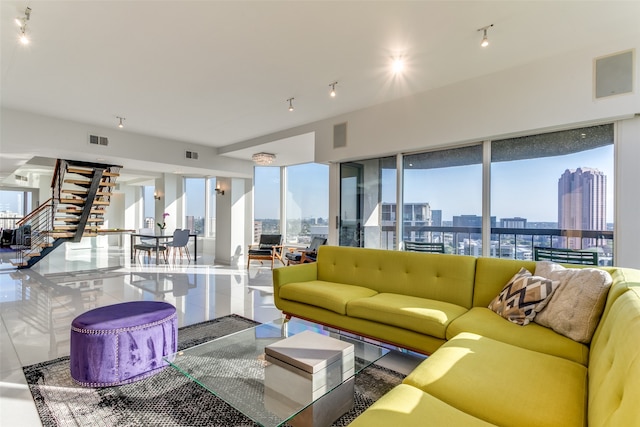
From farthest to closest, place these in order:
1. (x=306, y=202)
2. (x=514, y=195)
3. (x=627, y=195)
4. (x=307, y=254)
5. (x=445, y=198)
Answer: (x=306, y=202), (x=307, y=254), (x=445, y=198), (x=514, y=195), (x=627, y=195)

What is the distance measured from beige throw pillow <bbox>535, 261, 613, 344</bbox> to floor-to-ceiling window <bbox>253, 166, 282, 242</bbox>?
23.1 feet

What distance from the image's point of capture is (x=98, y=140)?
558cm

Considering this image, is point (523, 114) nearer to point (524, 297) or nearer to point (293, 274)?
point (524, 297)

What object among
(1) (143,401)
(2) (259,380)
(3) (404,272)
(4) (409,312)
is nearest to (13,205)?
(1) (143,401)

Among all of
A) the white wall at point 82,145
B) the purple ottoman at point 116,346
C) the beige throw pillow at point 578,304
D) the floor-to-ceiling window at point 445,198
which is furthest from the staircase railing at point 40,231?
the beige throw pillow at point 578,304

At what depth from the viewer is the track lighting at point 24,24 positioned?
2.48 meters

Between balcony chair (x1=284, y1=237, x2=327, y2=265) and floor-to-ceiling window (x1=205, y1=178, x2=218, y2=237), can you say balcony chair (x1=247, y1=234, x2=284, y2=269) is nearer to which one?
balcony chair (x1=284, y1=237, x2=327, y2=265)

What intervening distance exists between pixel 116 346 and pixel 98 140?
15.5 ft

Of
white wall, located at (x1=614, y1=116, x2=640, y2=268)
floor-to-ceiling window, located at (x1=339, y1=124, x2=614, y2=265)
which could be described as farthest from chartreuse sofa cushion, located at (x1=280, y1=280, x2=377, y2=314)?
white wall, located at (x1=614, y1=116, x2=640, y2=268)

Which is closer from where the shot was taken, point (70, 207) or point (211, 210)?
point (70, 207)

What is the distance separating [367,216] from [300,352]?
3192mm

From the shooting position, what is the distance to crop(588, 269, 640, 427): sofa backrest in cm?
79

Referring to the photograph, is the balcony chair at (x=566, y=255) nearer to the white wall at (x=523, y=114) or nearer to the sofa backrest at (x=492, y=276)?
the white wall at (x=523, y=114)

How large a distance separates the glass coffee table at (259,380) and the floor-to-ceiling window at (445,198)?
2.33 metres
